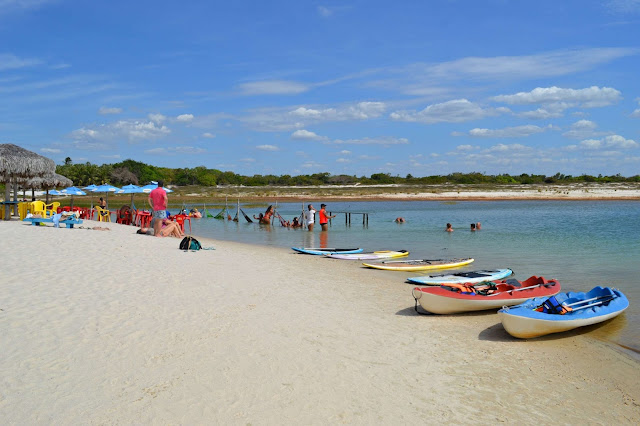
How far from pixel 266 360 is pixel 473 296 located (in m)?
4.37

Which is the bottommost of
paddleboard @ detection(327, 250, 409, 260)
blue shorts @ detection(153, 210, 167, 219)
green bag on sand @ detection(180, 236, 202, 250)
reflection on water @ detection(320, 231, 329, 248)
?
reflection on water @ detection(320, 231, 329, 248)

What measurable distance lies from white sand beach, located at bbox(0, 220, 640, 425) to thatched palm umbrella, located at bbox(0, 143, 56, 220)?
13050mm

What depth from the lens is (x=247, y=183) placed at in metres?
95.4

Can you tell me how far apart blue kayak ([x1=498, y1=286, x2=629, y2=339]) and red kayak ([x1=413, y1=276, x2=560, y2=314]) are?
62 centimetres

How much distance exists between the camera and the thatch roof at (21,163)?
2139 centimetres

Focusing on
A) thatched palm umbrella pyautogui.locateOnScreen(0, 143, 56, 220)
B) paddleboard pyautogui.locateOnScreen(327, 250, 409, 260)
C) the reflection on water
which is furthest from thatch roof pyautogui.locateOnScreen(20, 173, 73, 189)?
paddleboard pyautogui.locateOnScreen(327, 250, 409, 260)

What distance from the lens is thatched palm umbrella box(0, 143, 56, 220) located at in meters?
21.4

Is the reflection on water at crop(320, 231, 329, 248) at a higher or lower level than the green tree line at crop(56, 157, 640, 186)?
lower

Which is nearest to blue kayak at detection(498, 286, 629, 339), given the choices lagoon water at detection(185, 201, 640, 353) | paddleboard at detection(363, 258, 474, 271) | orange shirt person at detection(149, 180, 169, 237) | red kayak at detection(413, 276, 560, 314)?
lagoon water at detection(185, 201, 640, 353)

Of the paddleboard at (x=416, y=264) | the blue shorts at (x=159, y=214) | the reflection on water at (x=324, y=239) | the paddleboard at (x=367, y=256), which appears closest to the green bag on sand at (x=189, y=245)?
the blue shorts at (x=159, y=214)

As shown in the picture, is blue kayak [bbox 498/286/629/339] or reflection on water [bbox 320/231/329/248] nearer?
blue kayak [bbox 498/286/629/339]

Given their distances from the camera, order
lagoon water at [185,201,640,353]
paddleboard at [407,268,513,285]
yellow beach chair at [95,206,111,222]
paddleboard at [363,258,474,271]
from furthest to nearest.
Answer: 1. yellow beach chair at [95,206,111,222]
2. paddleboard at [363,258,474,271]
3. lagoon water at [185,201,640,353]
4. paddleboard at [407,268,513,285]

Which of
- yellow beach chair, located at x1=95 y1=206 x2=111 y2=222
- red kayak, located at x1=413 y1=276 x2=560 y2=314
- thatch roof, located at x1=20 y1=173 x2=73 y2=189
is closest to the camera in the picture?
red kayak, located at x1=413 y1=276 x2=560 y2=314

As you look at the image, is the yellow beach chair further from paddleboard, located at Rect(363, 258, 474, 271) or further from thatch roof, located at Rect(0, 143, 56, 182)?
paddleboard, located at Rect(363, 258, 474, 271)
